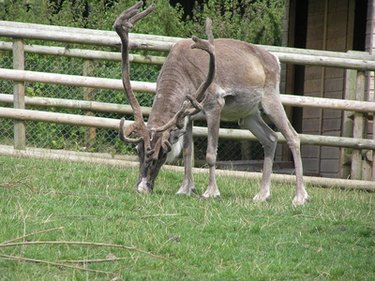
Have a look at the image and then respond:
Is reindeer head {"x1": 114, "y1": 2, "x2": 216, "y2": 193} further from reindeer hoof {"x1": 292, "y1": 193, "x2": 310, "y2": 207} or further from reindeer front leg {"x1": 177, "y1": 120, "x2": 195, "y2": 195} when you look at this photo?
reindeer hoof {"x1": 292, "y1": 193, "x2": 310, "y2": 207}

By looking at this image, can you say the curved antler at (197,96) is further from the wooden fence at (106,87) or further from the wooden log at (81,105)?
the wooden log at (81,105)

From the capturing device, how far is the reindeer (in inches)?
360

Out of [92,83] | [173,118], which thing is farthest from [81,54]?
[173,118]

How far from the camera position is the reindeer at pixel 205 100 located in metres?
9.14

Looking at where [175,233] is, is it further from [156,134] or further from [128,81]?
[128,81]

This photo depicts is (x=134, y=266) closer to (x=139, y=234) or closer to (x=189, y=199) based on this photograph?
(x=139, y=234)

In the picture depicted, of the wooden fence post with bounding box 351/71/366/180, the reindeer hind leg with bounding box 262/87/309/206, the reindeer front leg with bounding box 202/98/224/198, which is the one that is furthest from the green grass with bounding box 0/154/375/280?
the wooden fence post with bounding box 351/71/366/180

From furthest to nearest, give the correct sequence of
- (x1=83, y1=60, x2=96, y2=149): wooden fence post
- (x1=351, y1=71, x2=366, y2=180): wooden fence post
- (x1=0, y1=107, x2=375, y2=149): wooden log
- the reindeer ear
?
1. (x1=83, y1=60, x2=96, y2=149): wooden fence post
2. (x1=351, y1=71, x2=366, y2=180): wooden fence post
3. (x1=0, y1=107, x2=375, y2=149): wooden log
4. the reindeer ear

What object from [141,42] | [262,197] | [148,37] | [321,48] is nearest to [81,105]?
[141,42]

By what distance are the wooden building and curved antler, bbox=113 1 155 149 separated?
206 inches

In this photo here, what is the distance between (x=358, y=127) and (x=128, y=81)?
361cm

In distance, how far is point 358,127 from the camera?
38.8 feet

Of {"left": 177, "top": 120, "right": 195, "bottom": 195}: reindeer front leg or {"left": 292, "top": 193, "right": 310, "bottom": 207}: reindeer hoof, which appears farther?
{"left": 177, "top": 120, "right": 195, "bottom": 195}: reindeer front leg

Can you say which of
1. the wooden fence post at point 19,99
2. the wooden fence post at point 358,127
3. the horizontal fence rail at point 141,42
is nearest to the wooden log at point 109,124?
the wooden fence post at point 19,99
